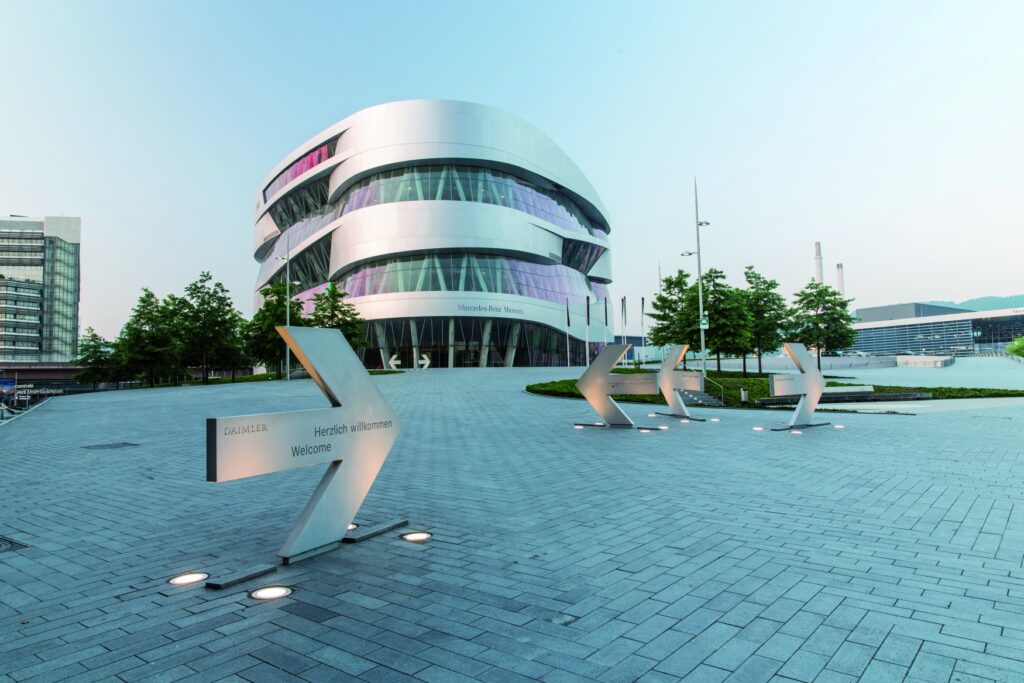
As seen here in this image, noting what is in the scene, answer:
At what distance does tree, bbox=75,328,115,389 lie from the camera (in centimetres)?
5388

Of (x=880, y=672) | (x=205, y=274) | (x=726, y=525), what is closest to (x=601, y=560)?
(x=726, y=525)

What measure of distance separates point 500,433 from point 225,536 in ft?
28.4

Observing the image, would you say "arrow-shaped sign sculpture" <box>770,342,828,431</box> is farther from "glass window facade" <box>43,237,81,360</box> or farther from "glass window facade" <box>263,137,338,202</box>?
"glass window facade" <box>43,237,81,360</box>

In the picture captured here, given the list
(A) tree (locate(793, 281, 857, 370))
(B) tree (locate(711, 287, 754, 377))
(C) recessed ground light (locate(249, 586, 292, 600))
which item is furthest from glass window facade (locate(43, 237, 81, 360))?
(C) recessed ground light (locate(249, 586, 292, 600))

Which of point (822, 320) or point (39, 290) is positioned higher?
point (39, 290)

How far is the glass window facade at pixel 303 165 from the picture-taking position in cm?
6816

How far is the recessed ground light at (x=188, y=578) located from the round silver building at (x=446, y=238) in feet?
174

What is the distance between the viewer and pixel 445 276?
58.9 meters

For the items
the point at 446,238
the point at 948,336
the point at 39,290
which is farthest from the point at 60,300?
the point at 948,336

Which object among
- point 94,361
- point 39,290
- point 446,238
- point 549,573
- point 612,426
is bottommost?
point 549,573

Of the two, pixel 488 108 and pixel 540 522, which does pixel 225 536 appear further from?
pixel 488 108

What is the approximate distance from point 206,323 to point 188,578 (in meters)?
49.8

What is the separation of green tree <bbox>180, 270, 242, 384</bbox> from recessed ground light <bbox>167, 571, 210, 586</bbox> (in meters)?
47.6

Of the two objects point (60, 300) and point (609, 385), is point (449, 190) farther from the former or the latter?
point (60, 300)
